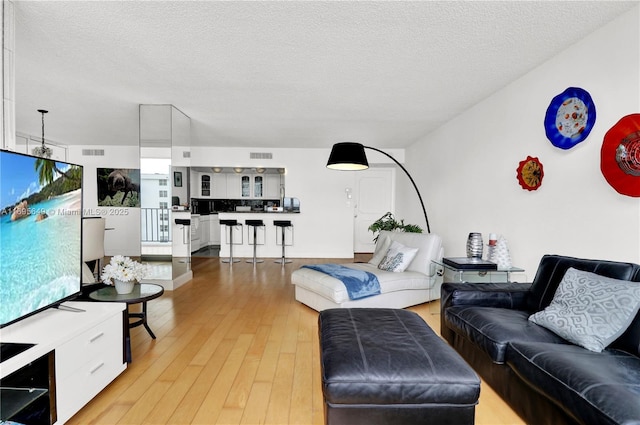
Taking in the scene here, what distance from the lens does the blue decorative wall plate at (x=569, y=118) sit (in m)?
2.53

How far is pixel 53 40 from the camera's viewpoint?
267 cm

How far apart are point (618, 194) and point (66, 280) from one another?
3775mm

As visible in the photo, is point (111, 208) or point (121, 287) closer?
point (121, 287)

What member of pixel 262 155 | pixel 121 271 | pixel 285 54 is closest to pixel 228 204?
pixel 262 155

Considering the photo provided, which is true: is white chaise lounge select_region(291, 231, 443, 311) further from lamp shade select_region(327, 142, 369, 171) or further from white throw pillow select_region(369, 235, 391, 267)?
lamp shade select_region(327, 142, 369, 171)

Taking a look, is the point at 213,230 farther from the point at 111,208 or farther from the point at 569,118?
the point at 569,118

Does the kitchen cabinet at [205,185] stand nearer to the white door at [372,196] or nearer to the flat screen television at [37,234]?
the white door at [372,196]

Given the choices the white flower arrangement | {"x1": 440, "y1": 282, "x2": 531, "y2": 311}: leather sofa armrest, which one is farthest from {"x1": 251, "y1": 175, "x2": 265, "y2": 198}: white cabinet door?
{"x1": 440, "y1": 282, "x2": 531, "y2": 311}: leather sofa armrest

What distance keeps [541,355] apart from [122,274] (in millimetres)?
2937

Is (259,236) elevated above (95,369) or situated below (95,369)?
above

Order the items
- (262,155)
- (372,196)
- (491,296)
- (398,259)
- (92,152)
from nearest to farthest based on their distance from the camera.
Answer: (491,296)
(398,259)
(92,152)
(262,155)
(372,196)

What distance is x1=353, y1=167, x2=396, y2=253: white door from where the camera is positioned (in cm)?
800

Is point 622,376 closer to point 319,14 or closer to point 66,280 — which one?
point 319,14

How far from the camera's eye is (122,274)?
2.63 meters
